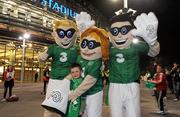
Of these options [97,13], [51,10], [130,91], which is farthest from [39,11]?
[130,91]

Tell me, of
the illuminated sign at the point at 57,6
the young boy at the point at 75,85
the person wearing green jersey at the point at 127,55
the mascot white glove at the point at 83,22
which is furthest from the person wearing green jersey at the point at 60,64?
the illuminated sign at the point at 57,6

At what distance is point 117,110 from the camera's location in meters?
6.08

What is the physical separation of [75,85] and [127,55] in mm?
1157

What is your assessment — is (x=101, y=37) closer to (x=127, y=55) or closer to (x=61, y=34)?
(x=127, y=55)

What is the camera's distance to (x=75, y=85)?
20.7 ft

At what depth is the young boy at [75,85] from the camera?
617 cm

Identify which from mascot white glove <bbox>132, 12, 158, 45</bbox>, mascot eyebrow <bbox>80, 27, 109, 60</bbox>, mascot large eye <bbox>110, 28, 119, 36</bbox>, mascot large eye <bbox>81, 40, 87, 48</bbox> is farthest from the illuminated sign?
mascot white glove <bbox>132, 12, 158, 45</bbox>

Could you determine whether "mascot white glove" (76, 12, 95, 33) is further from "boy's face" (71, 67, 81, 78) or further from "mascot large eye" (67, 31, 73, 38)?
"boy's face" (71, 67, 81, 78)

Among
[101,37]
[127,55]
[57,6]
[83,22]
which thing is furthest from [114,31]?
[57,6]

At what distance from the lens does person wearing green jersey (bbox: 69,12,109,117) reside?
6.20m

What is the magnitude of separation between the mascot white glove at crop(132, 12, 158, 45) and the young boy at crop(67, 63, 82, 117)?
4.35 ft

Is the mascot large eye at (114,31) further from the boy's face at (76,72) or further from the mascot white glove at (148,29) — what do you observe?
the boy's face at (76,72)

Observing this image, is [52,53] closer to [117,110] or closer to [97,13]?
[117,110]

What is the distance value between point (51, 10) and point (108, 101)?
4115 cm
